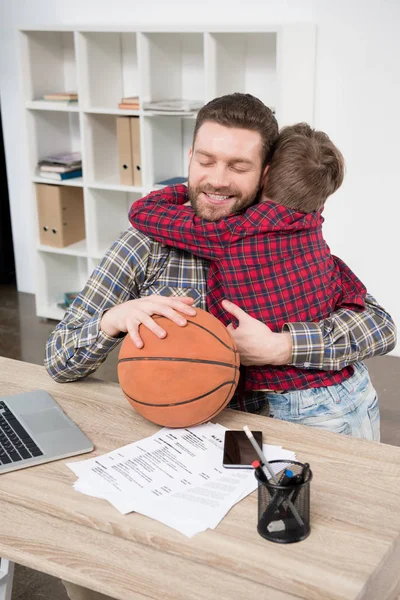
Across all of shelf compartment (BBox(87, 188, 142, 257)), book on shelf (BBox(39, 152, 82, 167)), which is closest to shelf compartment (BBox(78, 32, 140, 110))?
book on shelf (BBox(39, 152, 82, 167))

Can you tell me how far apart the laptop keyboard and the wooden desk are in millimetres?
50

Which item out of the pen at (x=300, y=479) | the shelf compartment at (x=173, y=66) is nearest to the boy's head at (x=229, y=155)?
the pen at (x=300, y=479)

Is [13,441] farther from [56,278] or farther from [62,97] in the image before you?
[56,278]

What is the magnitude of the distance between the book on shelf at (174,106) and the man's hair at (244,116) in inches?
81.7

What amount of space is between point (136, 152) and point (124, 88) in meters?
0.52

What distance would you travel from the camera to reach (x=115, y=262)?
6.23 feet

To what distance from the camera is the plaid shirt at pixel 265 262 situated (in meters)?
1.78

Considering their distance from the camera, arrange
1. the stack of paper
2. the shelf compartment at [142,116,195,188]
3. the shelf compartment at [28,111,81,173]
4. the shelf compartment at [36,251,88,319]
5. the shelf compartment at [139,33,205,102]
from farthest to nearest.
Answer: the shelf compartment at [36,251,88,319]
the shelf compartment at [28,111,81,173]
the shelf compartment at [142,116,195,188]
the shelf compartment at [139,33,205,102]
the stack of paper

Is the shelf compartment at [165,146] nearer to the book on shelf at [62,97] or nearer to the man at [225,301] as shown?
the book on shelf at [62,97]

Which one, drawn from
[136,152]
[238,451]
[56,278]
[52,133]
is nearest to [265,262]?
[238,451]

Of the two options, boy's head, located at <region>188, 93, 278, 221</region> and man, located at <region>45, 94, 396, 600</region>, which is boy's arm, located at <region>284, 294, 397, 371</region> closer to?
man, located at <region>45, 94, 396, 600</region>

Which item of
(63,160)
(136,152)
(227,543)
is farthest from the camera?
(63,160)

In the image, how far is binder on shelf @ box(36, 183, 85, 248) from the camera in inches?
179

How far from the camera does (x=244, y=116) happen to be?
6.17 ft
